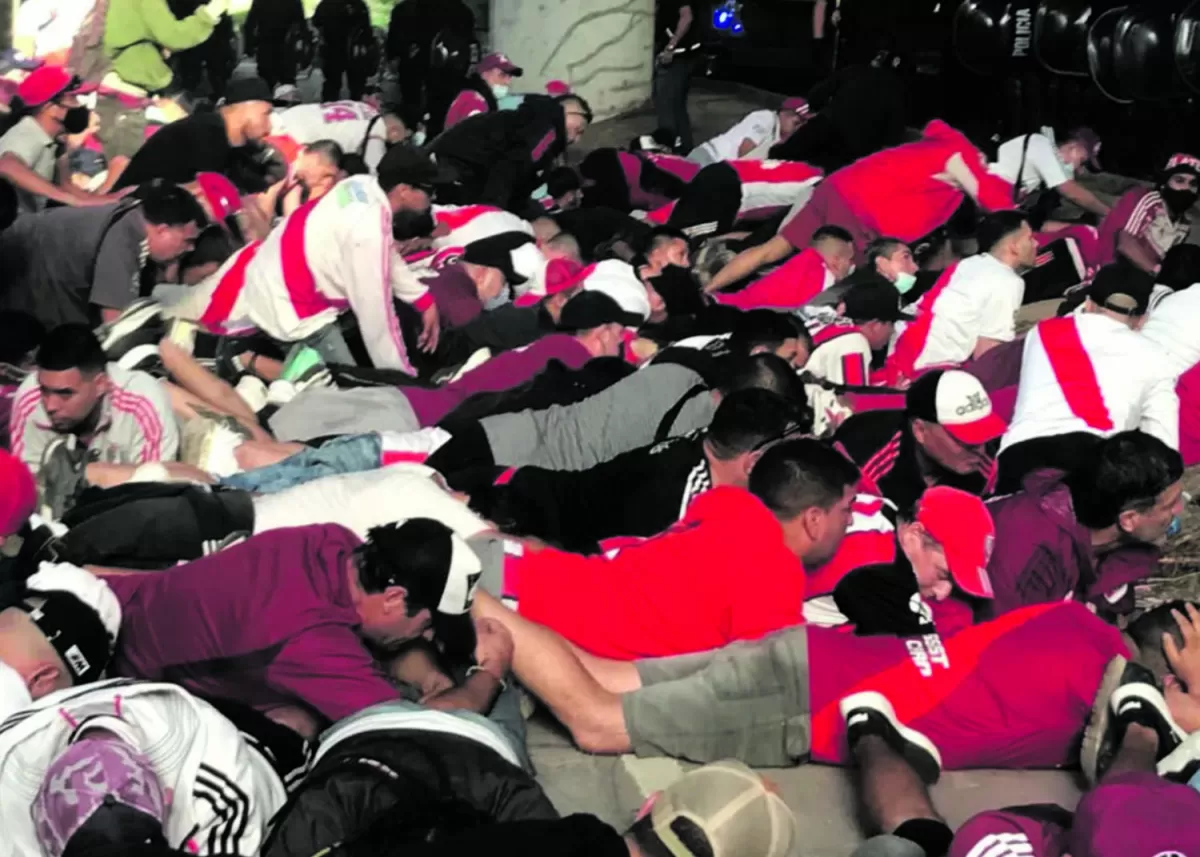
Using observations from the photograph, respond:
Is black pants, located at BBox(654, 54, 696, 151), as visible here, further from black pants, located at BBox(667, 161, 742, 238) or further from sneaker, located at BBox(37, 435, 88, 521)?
sneaker, located at BBox(37, 435, 88, 521)

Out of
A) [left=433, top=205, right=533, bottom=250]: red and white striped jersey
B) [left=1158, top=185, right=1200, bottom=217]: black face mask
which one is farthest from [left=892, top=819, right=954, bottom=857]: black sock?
[left=1158, top=185, right=1200, bottom=217]: black face mask

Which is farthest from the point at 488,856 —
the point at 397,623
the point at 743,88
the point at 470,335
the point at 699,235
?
the point at 743,88

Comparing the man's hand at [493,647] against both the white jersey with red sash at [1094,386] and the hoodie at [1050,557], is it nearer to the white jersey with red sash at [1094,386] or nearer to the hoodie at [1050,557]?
the hoodie at [1050,557]

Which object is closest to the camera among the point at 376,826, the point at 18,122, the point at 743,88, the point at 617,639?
the point at 376,826

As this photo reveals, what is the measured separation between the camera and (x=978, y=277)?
5.93m

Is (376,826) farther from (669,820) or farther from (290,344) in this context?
(290,344)

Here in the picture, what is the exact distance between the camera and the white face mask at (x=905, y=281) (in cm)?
642

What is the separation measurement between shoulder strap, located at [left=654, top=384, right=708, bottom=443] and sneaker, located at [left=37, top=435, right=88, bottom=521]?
146 cm

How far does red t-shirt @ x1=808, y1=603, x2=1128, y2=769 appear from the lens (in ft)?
10.7

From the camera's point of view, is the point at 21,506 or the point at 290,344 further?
the point at 290,344

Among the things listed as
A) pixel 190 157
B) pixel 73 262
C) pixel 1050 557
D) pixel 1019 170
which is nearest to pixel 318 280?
pixel 73 262

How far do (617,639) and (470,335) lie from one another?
2.49 m

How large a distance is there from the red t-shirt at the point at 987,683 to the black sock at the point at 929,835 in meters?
0.39

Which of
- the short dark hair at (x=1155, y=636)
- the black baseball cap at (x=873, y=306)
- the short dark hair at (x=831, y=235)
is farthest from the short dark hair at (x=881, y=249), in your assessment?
the short dark hair at (x=1155, y=636)
